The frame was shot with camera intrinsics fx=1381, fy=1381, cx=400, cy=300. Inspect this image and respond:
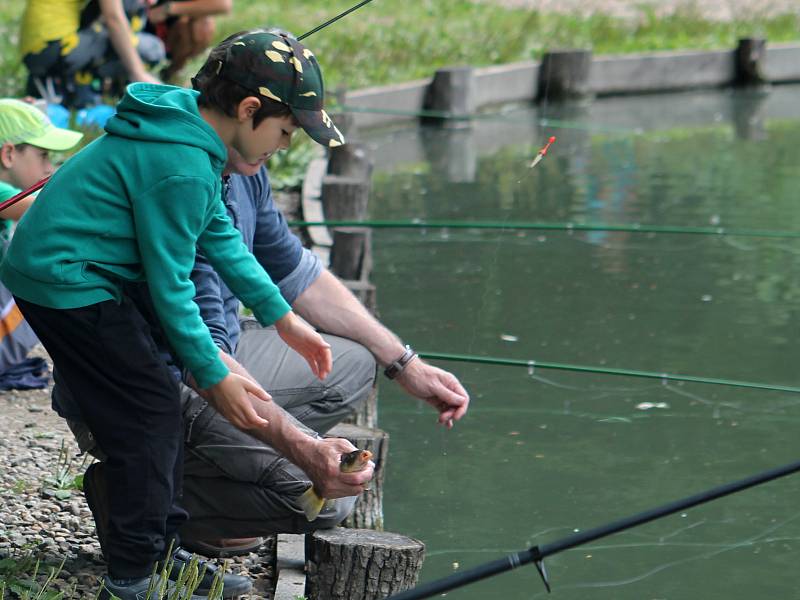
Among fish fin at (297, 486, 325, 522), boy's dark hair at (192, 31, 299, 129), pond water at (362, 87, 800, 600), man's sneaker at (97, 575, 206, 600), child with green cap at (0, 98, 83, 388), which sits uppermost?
boy's dark hair at (192, 31, 299, 129)

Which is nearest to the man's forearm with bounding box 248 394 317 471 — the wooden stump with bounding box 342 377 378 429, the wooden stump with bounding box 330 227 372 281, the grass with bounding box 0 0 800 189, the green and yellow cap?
Answer: the wooden stump with bounding box 342 377 378 429

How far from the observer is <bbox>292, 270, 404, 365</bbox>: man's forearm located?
3.28 metres

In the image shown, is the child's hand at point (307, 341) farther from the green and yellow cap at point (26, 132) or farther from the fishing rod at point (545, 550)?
the green and yellow cap at point (26, 132)

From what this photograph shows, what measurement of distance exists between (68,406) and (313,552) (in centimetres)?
60

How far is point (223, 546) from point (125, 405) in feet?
2.19

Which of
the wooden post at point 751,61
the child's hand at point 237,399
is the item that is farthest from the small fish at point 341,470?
the wooden post at point 751,61

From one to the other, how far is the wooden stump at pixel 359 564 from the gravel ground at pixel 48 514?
228 mm

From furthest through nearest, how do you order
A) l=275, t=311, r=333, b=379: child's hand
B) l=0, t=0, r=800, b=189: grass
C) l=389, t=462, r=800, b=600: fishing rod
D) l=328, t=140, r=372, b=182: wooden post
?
l=0, t=0, r=800, b=189: grass
l=328, t=140, r=372, b=182: wooden post
l=275, t=311, r=333, b=379: child's hand
l=389, t=462, r=800, b=600: fishing rod

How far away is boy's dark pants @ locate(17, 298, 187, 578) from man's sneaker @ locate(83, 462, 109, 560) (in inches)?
5.6

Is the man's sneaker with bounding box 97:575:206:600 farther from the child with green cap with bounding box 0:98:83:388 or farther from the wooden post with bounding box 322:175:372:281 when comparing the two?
the wooden post with bounding box 322:175:372:281

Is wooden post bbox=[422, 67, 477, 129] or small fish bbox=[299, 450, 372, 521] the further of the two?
wooden post bbox=[422, 67, 477, 129]

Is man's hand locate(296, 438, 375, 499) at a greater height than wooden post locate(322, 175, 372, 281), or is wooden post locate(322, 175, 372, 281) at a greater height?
man's hand locate(296, 438, 375, 499)

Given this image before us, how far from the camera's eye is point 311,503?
2793 mm

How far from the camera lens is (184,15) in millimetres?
7941
